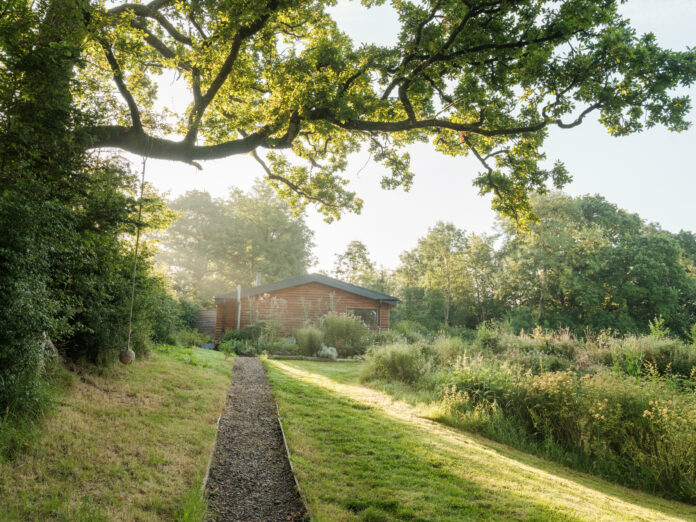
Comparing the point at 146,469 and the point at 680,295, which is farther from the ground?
the point at 680,295

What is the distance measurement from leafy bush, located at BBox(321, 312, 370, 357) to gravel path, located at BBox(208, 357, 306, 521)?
34.2 feet

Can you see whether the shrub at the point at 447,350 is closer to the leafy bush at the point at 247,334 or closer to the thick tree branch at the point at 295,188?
the thick tree branch at the point at 295,188

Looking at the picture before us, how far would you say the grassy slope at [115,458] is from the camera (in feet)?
10.2

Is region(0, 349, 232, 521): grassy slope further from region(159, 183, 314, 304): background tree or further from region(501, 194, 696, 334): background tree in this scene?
region(159, 183, 314, 304): background tree

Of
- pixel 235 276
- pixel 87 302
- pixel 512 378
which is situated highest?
pixel 235 276

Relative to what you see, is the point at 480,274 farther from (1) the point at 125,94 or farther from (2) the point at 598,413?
(1) the point at 125,94

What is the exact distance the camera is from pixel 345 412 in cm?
720

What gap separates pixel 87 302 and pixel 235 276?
3686 centimetres

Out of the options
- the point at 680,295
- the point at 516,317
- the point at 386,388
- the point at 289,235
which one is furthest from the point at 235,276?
the point at 680,295

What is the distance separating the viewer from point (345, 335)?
59.7 ft

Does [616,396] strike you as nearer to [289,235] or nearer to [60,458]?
[60,458]

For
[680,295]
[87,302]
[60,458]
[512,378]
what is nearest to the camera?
[60,458]

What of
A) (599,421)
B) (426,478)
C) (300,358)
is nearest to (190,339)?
(300,358)

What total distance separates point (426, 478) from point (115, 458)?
3.46 metres
